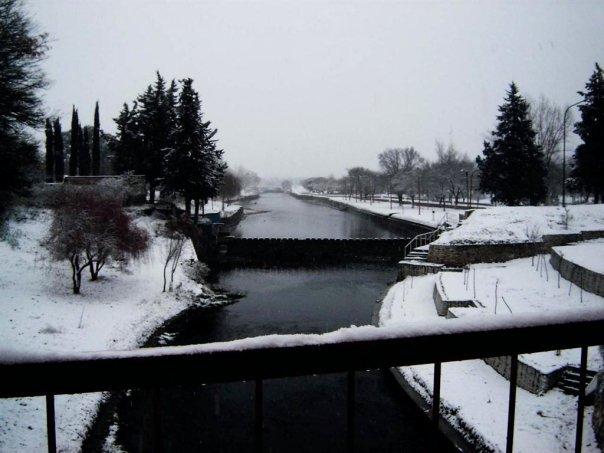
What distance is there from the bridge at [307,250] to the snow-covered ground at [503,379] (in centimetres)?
1477

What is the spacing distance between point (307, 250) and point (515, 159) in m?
18.5

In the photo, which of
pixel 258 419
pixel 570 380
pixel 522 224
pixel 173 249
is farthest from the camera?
pixel 522 224

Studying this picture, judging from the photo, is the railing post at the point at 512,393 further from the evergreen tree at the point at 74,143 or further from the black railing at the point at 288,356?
the evergreen tree at the point at 74,143

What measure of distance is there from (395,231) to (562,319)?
4841 centimetres

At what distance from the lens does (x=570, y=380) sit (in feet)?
33.1

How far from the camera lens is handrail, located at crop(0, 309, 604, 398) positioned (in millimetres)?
1391

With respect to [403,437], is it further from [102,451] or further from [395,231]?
[395,231]

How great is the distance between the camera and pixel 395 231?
49.2 m

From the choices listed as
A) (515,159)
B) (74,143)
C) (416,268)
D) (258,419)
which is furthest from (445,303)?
(74,143)

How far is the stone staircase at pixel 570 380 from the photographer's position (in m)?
9.92

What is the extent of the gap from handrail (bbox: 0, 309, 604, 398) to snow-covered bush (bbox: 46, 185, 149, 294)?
1954 centimetres

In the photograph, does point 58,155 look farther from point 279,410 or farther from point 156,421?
point 156,421

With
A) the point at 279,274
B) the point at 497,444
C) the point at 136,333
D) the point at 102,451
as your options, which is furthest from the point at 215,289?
the point at 497,444

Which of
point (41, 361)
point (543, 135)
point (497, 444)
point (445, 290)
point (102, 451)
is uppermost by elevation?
point (543, 135)
